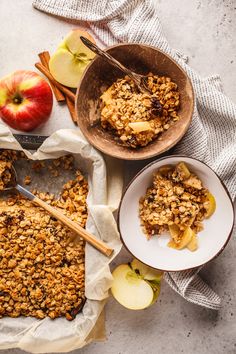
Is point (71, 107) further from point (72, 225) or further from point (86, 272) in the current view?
point (86, 272)

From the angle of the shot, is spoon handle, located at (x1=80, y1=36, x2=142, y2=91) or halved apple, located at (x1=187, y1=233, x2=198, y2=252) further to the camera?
halved apple, located at (x1=187, y1=233, x2=198, y2=252)

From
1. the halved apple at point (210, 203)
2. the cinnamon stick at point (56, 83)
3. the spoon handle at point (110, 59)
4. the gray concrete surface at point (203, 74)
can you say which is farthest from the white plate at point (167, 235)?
the cinnamon stick at point (56, 83)

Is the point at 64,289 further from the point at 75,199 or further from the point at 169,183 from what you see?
the point at 169,183

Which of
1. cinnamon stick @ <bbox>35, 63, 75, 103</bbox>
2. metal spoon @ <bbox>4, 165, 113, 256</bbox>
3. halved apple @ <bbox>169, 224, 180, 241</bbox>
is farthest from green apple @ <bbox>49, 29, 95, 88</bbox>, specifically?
halved apple @ <bbox>169, 224, 180, 241</bbox>

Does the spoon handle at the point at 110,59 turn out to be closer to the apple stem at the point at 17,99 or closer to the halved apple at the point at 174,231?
the apple stem at the point at 17,99

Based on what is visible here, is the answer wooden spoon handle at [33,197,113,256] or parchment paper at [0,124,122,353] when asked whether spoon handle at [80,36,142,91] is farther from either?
wooden spoon handle at [33,197,113,256]

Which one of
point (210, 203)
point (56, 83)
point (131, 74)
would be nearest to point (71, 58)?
point (56, 83)
